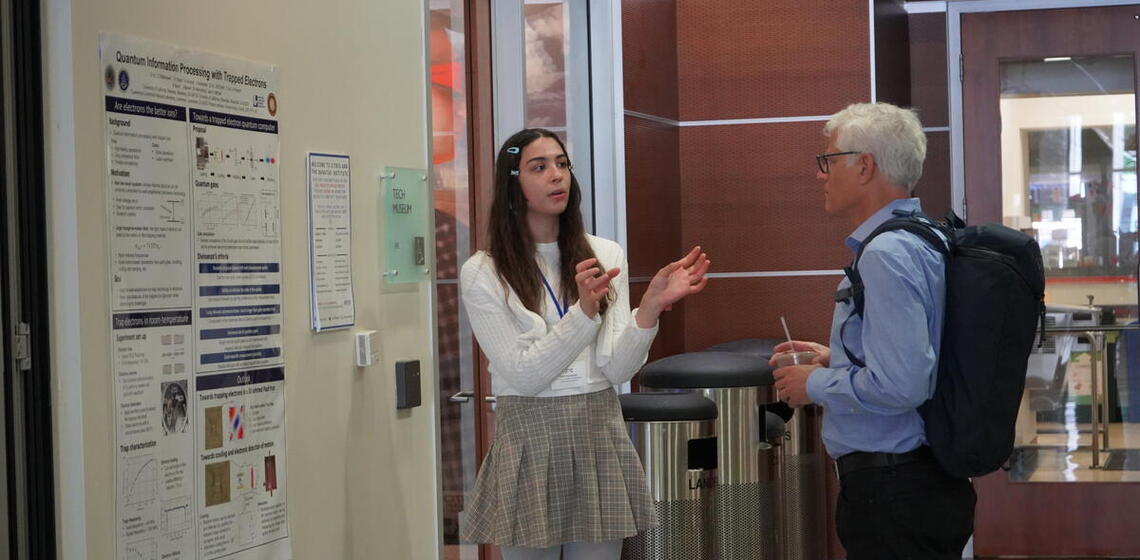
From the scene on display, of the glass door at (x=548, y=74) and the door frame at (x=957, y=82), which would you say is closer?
the glass door at (x=548, y=74)

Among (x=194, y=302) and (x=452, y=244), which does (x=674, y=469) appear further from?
(x=194, y=302)

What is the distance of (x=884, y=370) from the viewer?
2.45 meters

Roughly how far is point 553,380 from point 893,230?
0.85 meters

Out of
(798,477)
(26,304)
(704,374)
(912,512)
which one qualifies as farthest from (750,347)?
(26,304)

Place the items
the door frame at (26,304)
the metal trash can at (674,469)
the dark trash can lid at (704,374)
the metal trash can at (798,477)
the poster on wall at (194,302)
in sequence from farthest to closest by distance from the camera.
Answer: the metal trash can at (798,477), the dark trash can lid at (704,374), the metal trash can at (674,469), the poster on wall at (194,302), the door frame at (26,304)

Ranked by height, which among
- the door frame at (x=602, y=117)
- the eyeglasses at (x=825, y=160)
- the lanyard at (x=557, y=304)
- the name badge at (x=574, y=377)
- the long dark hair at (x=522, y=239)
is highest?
the door frame at (x=602, y=117)

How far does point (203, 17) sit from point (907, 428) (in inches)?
62.0

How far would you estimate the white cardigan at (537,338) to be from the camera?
111 inches

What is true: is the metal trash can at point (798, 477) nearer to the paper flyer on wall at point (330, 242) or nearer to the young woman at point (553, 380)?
the young woman at point (553, 380)

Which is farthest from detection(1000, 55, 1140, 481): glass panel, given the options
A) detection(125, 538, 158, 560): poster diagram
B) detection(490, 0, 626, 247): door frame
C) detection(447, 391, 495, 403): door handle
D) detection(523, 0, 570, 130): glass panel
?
detection(125, 538, 158, 560): poster diagram

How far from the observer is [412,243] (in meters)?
2.95

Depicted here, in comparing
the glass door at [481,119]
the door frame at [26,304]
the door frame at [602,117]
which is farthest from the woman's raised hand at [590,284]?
the door frame at [602,117]

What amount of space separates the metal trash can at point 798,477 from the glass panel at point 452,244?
111 cm

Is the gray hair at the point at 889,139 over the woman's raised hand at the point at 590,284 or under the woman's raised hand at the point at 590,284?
over
